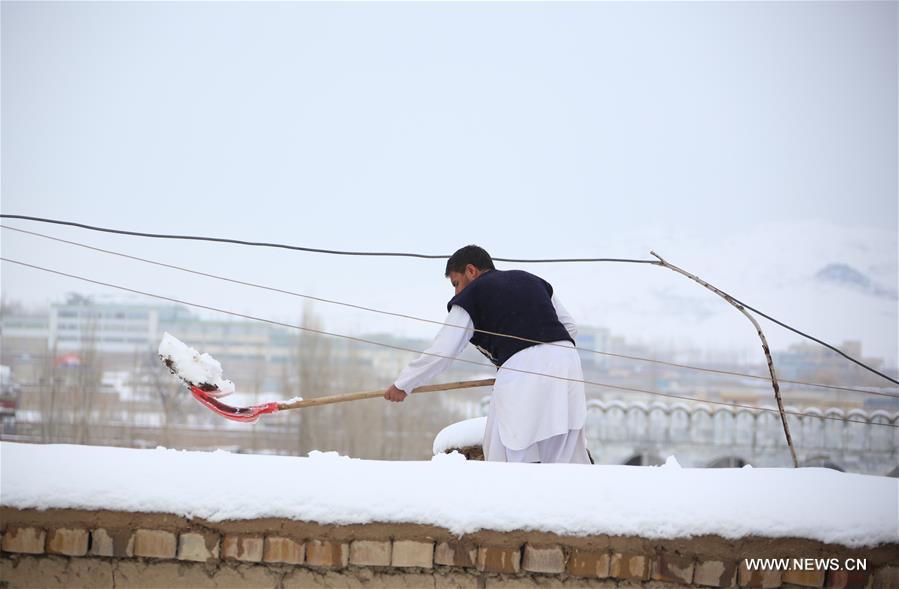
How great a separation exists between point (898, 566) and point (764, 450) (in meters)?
25.4

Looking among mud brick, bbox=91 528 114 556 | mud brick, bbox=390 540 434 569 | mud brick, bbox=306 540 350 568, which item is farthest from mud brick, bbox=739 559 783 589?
mud brick, bbox=91 528 114 556

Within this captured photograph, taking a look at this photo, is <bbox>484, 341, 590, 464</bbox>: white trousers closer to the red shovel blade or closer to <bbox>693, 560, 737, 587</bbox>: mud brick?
the red shovel blade

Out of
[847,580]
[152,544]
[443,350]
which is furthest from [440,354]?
[847,580]

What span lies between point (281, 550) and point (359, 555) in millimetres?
207

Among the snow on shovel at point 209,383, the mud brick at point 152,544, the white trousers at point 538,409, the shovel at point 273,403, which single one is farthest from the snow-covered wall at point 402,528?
the snow on shovel at point 209,383

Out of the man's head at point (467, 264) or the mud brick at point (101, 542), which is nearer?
the mud brick at point (101, 542)

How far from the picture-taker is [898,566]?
2.40m

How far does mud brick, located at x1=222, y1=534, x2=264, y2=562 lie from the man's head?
68.1 inches

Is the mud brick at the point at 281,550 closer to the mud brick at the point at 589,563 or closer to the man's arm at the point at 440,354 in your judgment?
the mud brick at the point at 589,563

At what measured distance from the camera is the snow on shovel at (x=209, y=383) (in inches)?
154

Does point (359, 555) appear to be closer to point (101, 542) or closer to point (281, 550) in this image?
point (281, 550)

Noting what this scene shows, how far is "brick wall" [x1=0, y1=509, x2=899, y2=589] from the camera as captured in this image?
93.9 inches

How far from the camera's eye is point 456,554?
2.39 metres

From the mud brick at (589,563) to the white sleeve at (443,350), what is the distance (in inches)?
50.2
